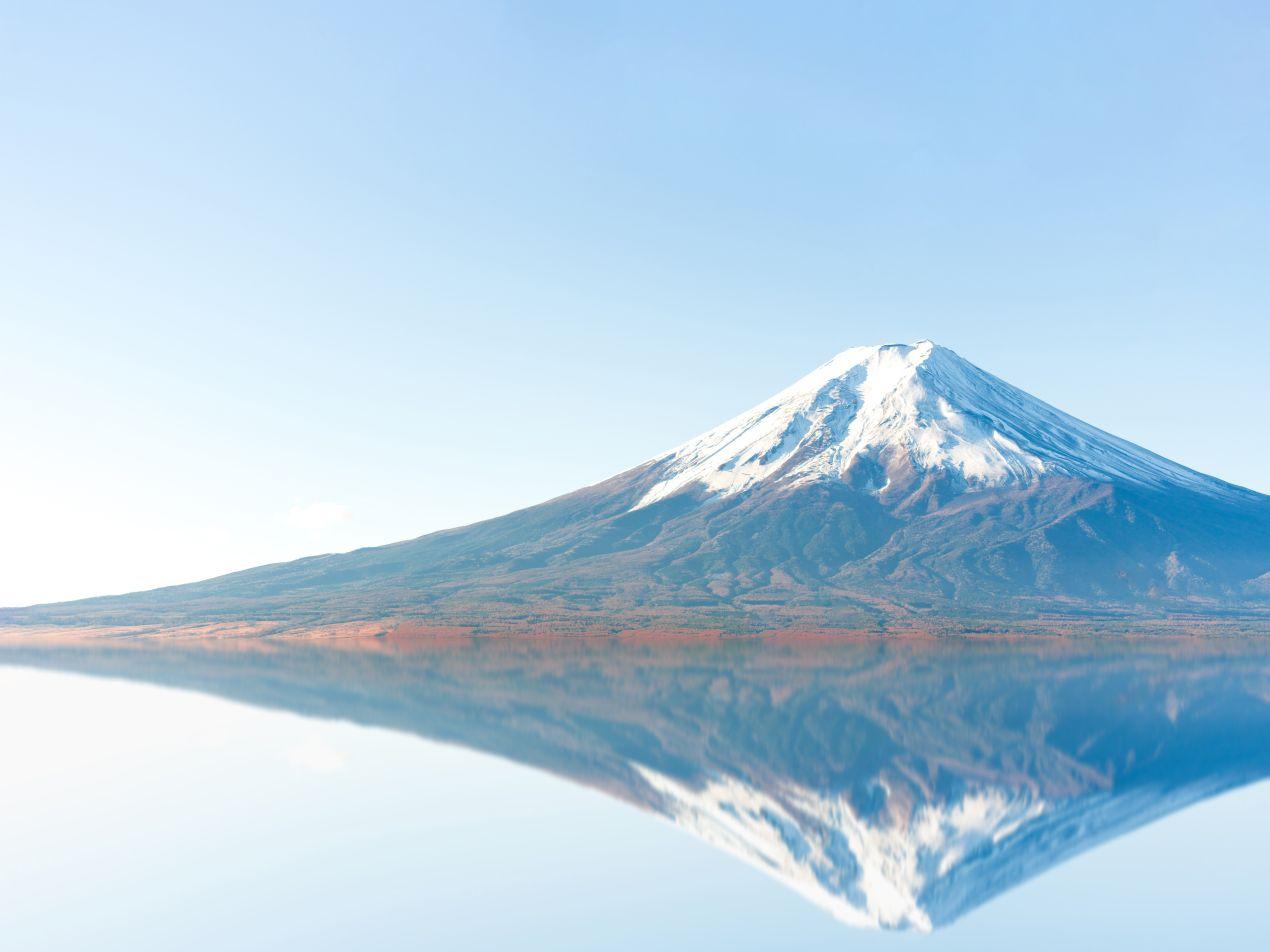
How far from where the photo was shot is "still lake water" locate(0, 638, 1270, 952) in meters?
21.2

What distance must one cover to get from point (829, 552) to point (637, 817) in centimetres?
13258

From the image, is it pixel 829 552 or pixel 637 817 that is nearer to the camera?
pixel 637 817

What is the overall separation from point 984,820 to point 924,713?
19.9m

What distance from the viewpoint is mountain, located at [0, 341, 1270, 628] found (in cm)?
13512

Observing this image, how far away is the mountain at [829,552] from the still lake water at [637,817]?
68310 millimetres

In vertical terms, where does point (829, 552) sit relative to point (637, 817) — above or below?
above

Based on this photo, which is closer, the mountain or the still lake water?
the still lake water

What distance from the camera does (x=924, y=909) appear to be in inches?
886

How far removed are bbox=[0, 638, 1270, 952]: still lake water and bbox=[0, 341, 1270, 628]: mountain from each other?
68310mm

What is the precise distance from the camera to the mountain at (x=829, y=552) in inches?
5320

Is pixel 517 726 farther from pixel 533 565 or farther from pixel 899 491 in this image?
pixel 899 491

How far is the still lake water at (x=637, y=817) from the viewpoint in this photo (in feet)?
69.6

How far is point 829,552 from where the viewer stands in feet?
525

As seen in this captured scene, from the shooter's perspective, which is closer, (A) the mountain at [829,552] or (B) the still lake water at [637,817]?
(B) the still lake water at [637,817]
